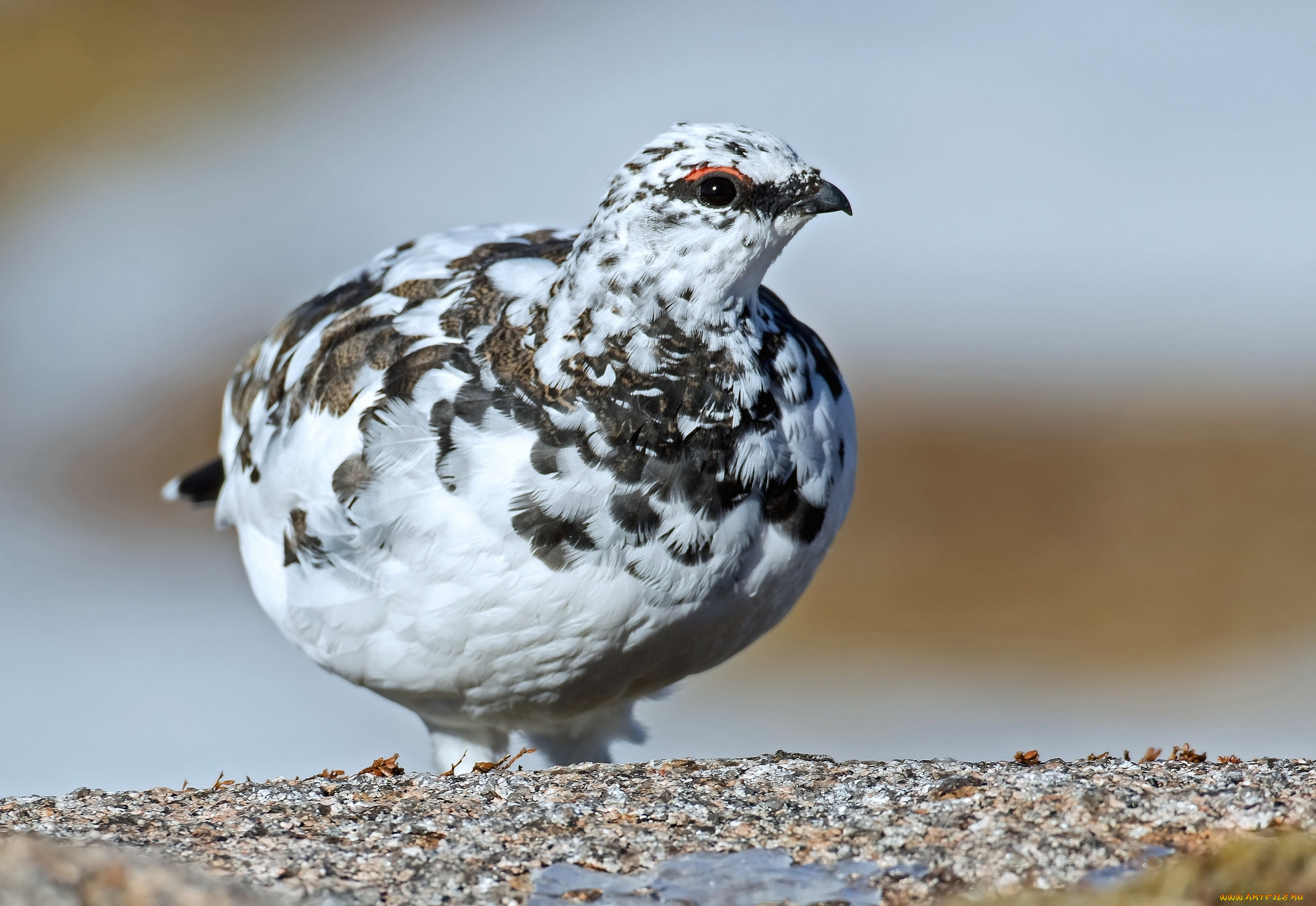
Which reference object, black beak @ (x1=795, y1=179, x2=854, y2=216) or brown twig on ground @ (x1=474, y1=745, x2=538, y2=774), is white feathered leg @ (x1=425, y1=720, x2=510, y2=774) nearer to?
brown twig on ground @ (x1=474, y1=745, x2=538, y2=774)

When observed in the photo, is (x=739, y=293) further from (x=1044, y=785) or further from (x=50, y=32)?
(x=50, y=32)

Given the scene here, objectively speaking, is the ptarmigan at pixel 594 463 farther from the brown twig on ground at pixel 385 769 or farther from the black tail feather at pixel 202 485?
the black tail feather at pixel 202 485

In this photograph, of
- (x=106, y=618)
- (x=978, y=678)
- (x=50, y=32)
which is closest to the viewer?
(x=978, y=678)

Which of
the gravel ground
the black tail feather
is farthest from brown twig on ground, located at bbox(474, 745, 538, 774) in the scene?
the black tail feather

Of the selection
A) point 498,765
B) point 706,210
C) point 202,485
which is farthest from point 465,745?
point 706,210

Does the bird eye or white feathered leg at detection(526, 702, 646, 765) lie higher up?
the bird eye

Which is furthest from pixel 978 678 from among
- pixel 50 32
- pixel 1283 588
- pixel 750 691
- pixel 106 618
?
pixel 50 32

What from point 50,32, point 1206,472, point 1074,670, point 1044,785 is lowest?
point 1044,785
